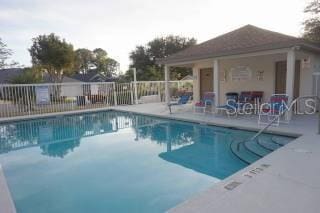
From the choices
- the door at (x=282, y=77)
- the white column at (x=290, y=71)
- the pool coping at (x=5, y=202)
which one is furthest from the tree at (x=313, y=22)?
the pool coping at (x=5, y=202)

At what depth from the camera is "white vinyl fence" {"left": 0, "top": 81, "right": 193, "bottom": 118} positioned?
461 inches

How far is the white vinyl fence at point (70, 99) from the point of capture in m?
11.7

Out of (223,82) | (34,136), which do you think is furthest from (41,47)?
(223,82)

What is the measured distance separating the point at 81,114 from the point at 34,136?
4.40m

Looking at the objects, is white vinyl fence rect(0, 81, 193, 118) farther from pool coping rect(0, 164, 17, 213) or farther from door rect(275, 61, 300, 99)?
pool coping rect(0, 164, 17, 213)

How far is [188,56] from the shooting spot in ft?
32.8

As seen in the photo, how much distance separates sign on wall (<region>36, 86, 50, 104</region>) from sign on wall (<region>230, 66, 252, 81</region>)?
32.5ft

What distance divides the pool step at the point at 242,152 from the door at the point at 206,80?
6413mm

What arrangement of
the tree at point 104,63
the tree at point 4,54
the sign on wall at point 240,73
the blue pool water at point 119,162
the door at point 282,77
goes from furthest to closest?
the tree at point 104,63
the tree at point 4,54
the sign on wall at point 240,73
the door at point 282,77
the blue pool water at point 119,162

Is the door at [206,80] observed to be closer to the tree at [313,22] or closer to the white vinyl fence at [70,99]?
the white vinyl fence at [70,99]

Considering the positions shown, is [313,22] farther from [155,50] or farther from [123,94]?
[155,50]

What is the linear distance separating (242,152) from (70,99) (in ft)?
41.5

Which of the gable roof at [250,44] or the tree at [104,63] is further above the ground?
the tree at [104,63]

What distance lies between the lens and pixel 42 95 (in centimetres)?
1240
